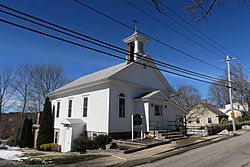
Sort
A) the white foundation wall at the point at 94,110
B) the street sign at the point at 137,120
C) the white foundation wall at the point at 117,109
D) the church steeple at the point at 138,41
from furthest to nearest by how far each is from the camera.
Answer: the church steeple at the point at 138,41 < the white foundation wall at the point at 94,110 < the white foundation wall at the point at 117,109 < the street sign at the point at 137,120

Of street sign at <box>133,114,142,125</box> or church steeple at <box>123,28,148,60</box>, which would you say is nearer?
street sign at <box>133,114,142,125</box>

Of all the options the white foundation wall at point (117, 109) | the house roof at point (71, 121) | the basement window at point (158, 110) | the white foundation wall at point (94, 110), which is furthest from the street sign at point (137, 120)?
the house roof at point (71, 121)

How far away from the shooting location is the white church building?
18.3 metres

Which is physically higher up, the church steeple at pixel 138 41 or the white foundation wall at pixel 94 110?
the church steeple at pixel 138 41

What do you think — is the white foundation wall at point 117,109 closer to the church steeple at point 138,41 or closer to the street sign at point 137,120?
the street sign at point 137,120

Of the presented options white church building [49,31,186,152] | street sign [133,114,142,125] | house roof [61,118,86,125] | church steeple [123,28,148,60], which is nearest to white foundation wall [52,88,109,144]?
white church building [49,31,186,152]

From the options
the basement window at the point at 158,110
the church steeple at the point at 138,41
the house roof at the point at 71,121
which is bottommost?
the house roof at the point at 71,121

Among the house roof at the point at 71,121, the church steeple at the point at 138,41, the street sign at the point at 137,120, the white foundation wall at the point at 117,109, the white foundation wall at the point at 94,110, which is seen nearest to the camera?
the street sign at the point at 137,120

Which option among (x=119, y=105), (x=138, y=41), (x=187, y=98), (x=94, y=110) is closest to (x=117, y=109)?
(x=119, y=105)

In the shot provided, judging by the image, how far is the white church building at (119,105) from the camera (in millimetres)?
18344

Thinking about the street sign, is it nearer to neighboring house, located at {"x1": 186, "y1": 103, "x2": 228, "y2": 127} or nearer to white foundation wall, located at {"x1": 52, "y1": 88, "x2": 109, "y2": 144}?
white foundation wall, located at {"x1": 52, "y1": 88, "x2": 109, "y2": 144}

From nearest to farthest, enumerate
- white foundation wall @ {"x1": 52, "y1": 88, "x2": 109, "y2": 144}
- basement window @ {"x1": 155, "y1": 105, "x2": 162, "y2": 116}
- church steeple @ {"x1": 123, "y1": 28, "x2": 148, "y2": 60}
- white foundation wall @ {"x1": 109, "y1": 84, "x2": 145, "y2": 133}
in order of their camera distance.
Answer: white foundation wall @ {"x1": 109, "y1": 84, "x2": 145, "y2": 133}
white foundation wall @ {"x1": 52, "y1": 88, "x2": 109, "y2": 144}
basement window @ {"x1": 155, "y1": 105, "x2": 162, "y2": 116}
church steeple @ {"x1": 123, "y1": 28, "x2": 148, "y2": 60}

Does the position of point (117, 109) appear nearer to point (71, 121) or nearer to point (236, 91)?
point (71, 121)

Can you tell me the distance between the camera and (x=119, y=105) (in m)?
18.9
